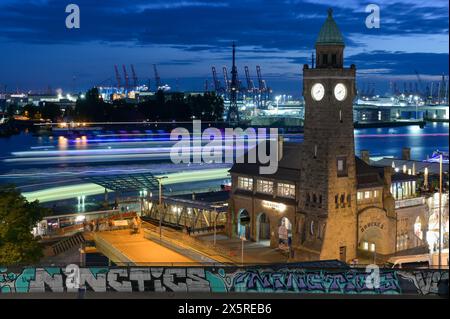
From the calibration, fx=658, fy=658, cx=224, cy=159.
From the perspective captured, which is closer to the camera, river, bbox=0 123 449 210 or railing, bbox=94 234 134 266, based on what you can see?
railing, bbox=94 234 134 266

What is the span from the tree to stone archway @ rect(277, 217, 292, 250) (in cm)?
1194

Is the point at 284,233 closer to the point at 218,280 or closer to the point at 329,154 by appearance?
the point at 329,154

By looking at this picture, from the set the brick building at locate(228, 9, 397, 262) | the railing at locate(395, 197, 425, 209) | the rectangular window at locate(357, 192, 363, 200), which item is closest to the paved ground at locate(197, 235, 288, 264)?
the brick building at locate(228, 9, 397, 262)

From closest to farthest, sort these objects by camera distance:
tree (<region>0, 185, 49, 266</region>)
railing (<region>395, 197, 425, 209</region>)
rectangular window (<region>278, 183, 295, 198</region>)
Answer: tree (<region>0, 185, 49, 266</region>) → rectangular window (<region>278, 183, 295, 198</region>) → railing (<region>395, 197, 425, 209</region>)

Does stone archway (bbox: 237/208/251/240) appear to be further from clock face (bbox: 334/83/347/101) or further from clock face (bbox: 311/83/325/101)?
clock face (bbox: 334/83/347/101)

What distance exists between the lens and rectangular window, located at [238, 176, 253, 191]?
36469mm

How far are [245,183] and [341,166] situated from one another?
6318mm

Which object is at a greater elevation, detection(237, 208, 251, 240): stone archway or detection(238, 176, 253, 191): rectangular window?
detection(238, 176, 253, 191): rectangular window

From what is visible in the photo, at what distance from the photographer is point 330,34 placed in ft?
107

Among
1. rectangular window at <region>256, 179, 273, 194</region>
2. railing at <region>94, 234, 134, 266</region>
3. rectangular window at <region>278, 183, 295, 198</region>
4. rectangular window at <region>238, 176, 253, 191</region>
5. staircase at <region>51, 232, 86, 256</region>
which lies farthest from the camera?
staircase at <region>51, 232, 86, 256</region>

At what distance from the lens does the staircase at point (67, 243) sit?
122 feet

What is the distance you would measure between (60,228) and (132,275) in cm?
2011

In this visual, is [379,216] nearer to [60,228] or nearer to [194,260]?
[194,260]

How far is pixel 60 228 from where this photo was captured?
41531 mm
